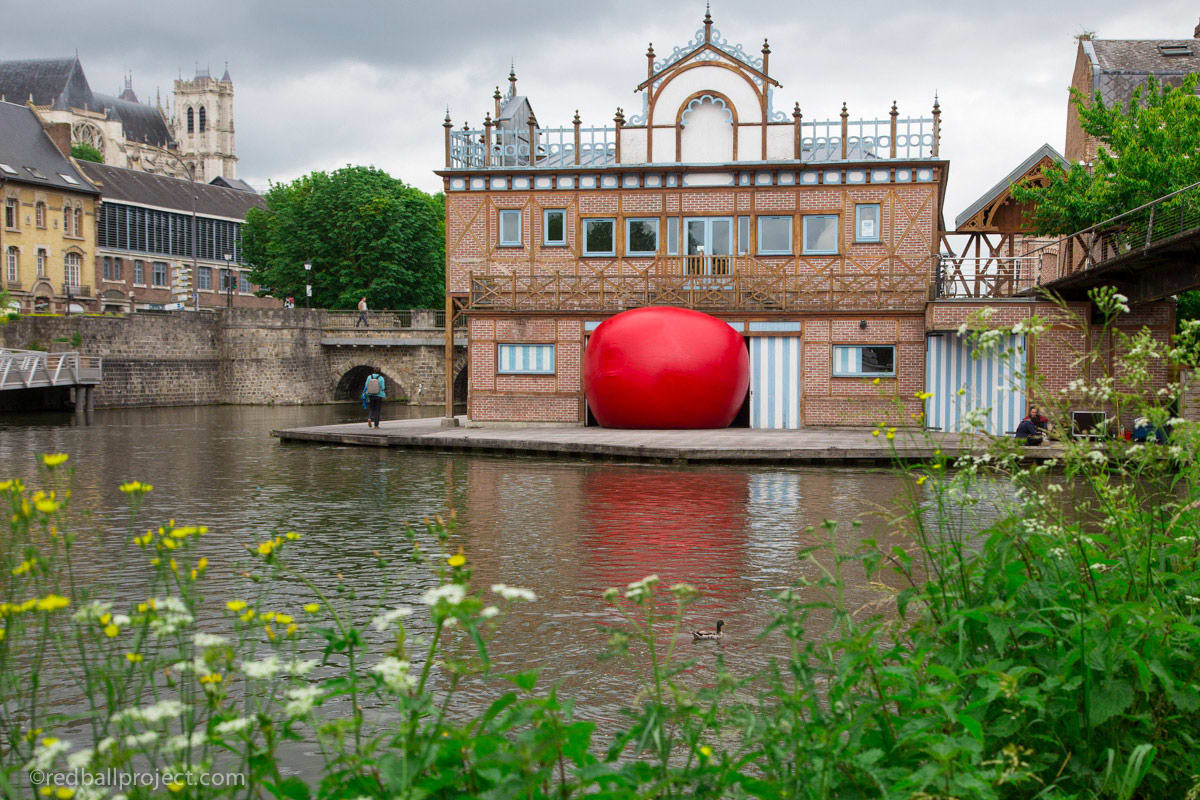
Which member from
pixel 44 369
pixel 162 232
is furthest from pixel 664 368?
pixel 162 232

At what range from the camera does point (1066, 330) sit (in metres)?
23.0

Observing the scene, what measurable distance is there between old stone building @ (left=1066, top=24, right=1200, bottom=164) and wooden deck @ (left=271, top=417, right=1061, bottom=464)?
1667cm

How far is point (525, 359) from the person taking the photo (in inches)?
1018

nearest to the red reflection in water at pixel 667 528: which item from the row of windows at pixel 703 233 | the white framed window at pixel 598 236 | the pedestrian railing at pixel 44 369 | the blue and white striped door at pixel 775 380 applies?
the blue and white striped door at pixel 775 380

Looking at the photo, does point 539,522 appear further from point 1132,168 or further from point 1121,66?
point 1121,66

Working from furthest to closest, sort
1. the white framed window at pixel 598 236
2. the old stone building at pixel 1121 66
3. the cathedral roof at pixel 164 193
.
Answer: the cathedral roof at pixel 164 193 < the old stone building at pixel 1121 66 < the white framed window at pixel 598 236

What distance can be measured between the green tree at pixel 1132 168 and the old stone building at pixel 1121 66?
7475 mm

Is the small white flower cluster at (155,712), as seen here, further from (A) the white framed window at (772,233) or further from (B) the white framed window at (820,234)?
(B) the white framed window at (820,234)

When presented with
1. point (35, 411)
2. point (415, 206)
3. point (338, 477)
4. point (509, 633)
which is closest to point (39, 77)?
point (415, 206)

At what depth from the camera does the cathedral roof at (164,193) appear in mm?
75188

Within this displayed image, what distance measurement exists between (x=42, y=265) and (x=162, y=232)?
1565 cm

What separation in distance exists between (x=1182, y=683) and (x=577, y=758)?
2157 millimetres

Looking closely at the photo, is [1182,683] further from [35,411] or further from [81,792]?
[35,411]

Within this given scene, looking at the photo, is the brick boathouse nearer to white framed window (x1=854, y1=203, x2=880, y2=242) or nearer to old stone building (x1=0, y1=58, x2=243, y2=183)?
white framed window (x1=854, y1=203, x2=880, y2=242)
